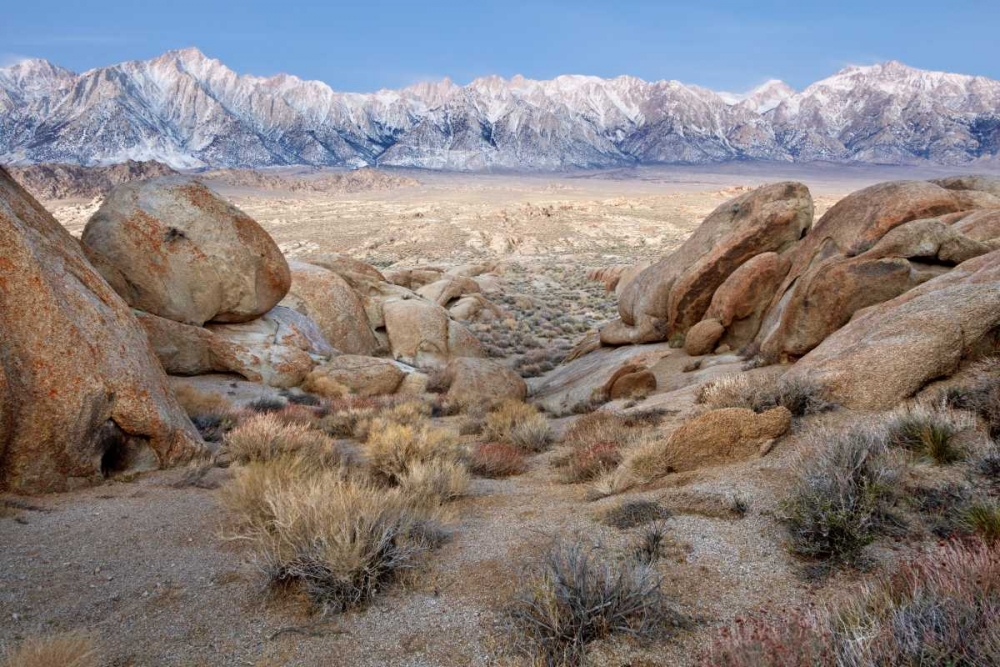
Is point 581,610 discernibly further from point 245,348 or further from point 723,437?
point 245,348

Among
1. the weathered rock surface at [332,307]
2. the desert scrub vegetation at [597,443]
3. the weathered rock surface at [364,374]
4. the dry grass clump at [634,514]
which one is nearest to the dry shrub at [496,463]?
the desert scrub vegetation at [597,443]

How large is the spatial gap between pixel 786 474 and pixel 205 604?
424 cm

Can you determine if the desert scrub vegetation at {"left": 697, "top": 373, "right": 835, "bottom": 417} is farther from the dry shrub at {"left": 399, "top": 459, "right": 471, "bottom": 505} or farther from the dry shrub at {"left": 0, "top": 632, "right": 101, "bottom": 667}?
the dry shrub at {"left": 0, "top": 632, "right": 101, "bottom": 667}

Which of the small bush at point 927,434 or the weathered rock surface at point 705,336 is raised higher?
the small bush at point 927,434

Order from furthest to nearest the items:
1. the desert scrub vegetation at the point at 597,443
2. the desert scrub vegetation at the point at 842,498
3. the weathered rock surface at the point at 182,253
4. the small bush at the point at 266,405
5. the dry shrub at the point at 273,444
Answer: the weathered rock surface at the point at 182,253
the small bush at the point at 266,405
the dry shrub at the point at 273,444
the desert scrub vegetation at the point at 597,443
the desert scrub vegetation at the point at 842,498

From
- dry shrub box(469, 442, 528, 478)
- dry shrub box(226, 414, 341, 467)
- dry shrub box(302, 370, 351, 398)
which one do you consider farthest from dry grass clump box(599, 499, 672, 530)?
dry shrub box(302, 370, 351, 398)

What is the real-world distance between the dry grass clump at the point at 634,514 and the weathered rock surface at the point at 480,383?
23.8 feet

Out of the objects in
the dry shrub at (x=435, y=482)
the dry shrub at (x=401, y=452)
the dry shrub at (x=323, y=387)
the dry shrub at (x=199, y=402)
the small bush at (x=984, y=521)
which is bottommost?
the dry shrub at (x=323, y=387)

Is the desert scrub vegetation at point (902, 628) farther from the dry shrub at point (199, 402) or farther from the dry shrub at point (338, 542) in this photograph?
the dry shrub at point (199, 402)

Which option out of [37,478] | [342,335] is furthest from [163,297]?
[37,478]

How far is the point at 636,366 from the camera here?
1250cm

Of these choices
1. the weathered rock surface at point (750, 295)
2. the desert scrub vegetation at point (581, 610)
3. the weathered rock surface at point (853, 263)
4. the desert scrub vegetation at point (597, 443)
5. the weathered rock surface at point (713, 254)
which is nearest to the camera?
the desert scrub vegetation at point (581, 610)

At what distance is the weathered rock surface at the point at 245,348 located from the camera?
10.8 metres

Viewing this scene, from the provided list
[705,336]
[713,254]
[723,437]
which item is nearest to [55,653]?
[723,437]
